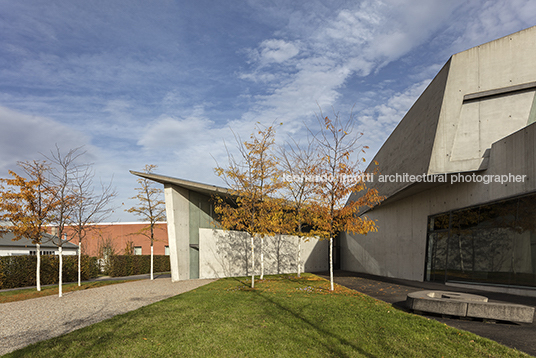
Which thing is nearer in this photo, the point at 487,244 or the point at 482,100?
the point at 487,244

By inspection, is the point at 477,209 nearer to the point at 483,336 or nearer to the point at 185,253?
the point at 483,336

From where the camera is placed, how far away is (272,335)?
7.04 m

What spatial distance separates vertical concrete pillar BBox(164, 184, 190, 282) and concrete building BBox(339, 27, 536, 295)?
13.0 meters

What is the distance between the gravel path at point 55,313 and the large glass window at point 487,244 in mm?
13188

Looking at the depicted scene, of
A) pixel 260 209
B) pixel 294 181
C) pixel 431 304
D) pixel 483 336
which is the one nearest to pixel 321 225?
pixel 260 209

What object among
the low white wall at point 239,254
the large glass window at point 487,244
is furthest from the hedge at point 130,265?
the large glass window at point 487,244

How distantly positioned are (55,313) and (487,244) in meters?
15.9

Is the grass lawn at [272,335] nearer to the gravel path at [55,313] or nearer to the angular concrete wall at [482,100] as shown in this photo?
the gravel path at [55,313]

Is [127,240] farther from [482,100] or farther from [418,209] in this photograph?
[482,100]

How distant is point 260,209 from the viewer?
679 inches

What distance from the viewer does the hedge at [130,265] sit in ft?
94.2

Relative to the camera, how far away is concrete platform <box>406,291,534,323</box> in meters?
7.01

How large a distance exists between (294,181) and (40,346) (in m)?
18.3

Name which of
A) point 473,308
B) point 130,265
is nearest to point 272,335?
point 473,308
